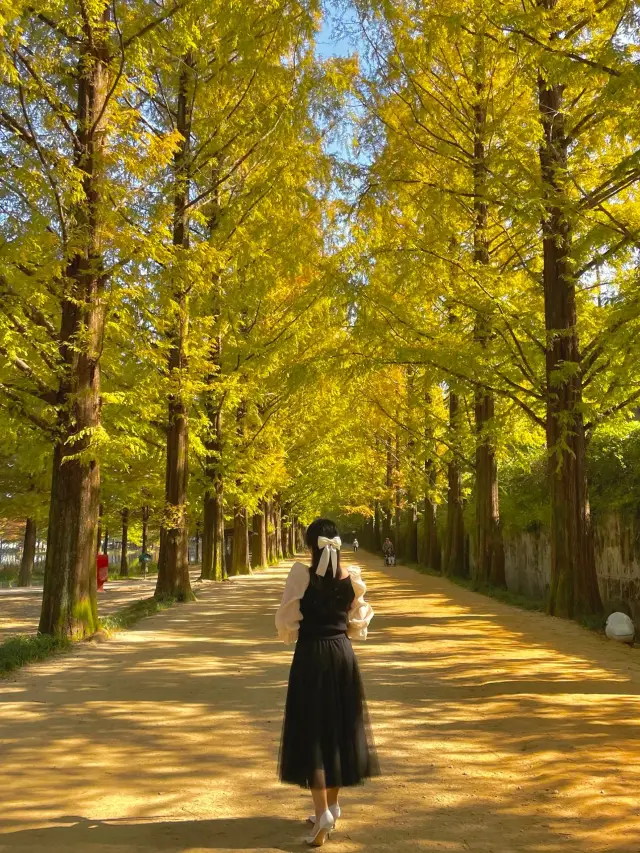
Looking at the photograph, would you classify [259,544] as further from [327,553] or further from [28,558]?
[327,553]

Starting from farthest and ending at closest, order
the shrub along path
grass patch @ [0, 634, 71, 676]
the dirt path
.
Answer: the shrub along path < grass patch @ [0, 634, 71, 676] < the dirt path

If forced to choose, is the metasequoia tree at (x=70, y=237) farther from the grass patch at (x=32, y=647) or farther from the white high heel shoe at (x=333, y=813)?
the white high heel shoe at (x=333, y=813)

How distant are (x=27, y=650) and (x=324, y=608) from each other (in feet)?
18.7

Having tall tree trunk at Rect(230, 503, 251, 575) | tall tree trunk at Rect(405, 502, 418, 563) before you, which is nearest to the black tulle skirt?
tall tree trunk at Rect(230, 503, 251, 575)

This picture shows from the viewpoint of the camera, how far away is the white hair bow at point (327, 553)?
3.65 m

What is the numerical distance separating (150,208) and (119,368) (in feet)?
9.58

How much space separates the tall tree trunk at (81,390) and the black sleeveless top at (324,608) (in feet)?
19.3

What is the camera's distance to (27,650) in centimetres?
807

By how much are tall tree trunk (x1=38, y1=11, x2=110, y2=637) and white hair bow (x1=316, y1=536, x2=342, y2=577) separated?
5919 mm

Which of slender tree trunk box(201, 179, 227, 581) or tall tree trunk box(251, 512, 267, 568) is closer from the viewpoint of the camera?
slender tree trunk box(201, 179, 227, 581)

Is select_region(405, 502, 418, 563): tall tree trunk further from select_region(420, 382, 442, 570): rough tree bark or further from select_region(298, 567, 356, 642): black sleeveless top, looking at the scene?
select_region(298, 567, 356, 642): black sleeveless top

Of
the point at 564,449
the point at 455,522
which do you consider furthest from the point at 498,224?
the point at 455,522

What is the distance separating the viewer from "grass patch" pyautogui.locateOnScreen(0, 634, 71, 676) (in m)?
7.57

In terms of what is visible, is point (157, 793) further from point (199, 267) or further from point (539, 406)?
point (539, 406)
